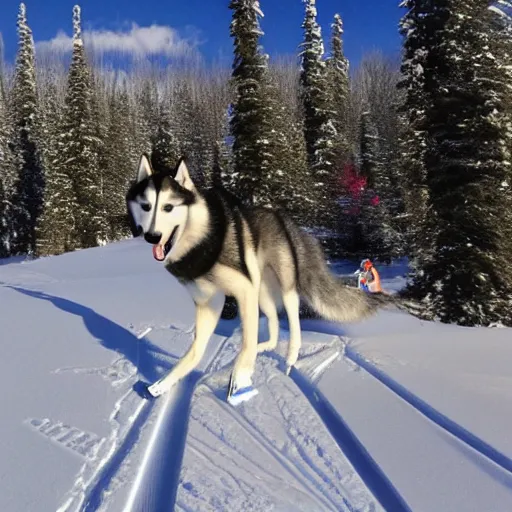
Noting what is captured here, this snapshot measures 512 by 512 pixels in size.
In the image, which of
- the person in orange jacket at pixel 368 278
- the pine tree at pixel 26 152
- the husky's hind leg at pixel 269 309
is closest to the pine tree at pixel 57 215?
the pine tree at pixel 26 152

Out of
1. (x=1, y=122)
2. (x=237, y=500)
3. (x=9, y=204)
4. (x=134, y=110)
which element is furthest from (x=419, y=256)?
(x=134, y=110)

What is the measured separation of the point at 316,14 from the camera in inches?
1383

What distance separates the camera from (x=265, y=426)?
322 cm

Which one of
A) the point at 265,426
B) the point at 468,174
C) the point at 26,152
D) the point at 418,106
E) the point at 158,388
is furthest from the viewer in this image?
the point at 26,152

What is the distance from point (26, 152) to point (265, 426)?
43237mm

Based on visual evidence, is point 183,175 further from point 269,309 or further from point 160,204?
point 269,309

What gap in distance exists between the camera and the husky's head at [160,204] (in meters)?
3.46

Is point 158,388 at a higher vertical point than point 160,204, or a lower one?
lower

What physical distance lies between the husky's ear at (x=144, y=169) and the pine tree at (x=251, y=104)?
1963 cm

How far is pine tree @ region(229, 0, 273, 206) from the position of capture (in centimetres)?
2334

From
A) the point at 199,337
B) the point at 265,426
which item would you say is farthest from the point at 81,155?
the point at 265,426

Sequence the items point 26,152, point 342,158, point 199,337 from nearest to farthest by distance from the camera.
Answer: point 199,337
point 342,158
point 26,152

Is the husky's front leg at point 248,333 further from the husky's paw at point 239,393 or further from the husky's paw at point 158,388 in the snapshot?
the husky's paw at point 158,388

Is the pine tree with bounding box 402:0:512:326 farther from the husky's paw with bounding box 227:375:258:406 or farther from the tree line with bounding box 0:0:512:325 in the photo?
the husky's paw with bounding box 227:375:258:406
